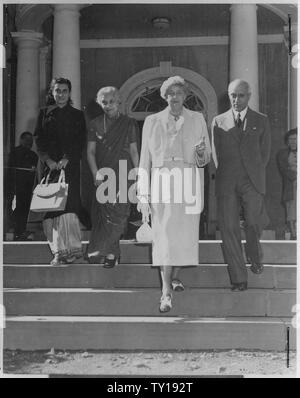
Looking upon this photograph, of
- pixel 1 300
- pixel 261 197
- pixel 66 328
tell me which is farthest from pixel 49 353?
pixel 261 197

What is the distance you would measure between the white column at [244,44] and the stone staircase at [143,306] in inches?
73.6

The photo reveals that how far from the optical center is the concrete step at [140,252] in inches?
213

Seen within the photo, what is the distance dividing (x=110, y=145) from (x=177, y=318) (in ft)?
5.21

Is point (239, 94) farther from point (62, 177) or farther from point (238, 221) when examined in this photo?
point (62, 177)

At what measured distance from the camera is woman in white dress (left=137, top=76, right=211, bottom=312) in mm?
5074

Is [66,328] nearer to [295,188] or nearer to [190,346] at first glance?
[190,346]

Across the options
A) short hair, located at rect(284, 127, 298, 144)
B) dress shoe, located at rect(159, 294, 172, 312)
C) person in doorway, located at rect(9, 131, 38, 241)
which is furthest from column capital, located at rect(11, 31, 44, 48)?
dress shoe, located at rect(159, 294, 172, 312)

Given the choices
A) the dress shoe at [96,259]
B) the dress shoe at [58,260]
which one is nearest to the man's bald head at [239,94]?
the dress shoe at [96,259]

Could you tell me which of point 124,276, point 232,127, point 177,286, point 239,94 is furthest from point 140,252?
point 239,94

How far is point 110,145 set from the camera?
210 inches

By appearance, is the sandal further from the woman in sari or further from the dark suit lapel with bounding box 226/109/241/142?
the dark suit lapel with bounding box 226/109/241/142

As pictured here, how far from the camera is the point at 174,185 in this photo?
5117 millimetres

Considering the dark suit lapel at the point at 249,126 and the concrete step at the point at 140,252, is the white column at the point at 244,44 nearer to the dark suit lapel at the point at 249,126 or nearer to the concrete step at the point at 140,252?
the dark suit lapel at the point at 249,126

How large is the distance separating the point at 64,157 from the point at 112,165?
458 mm
